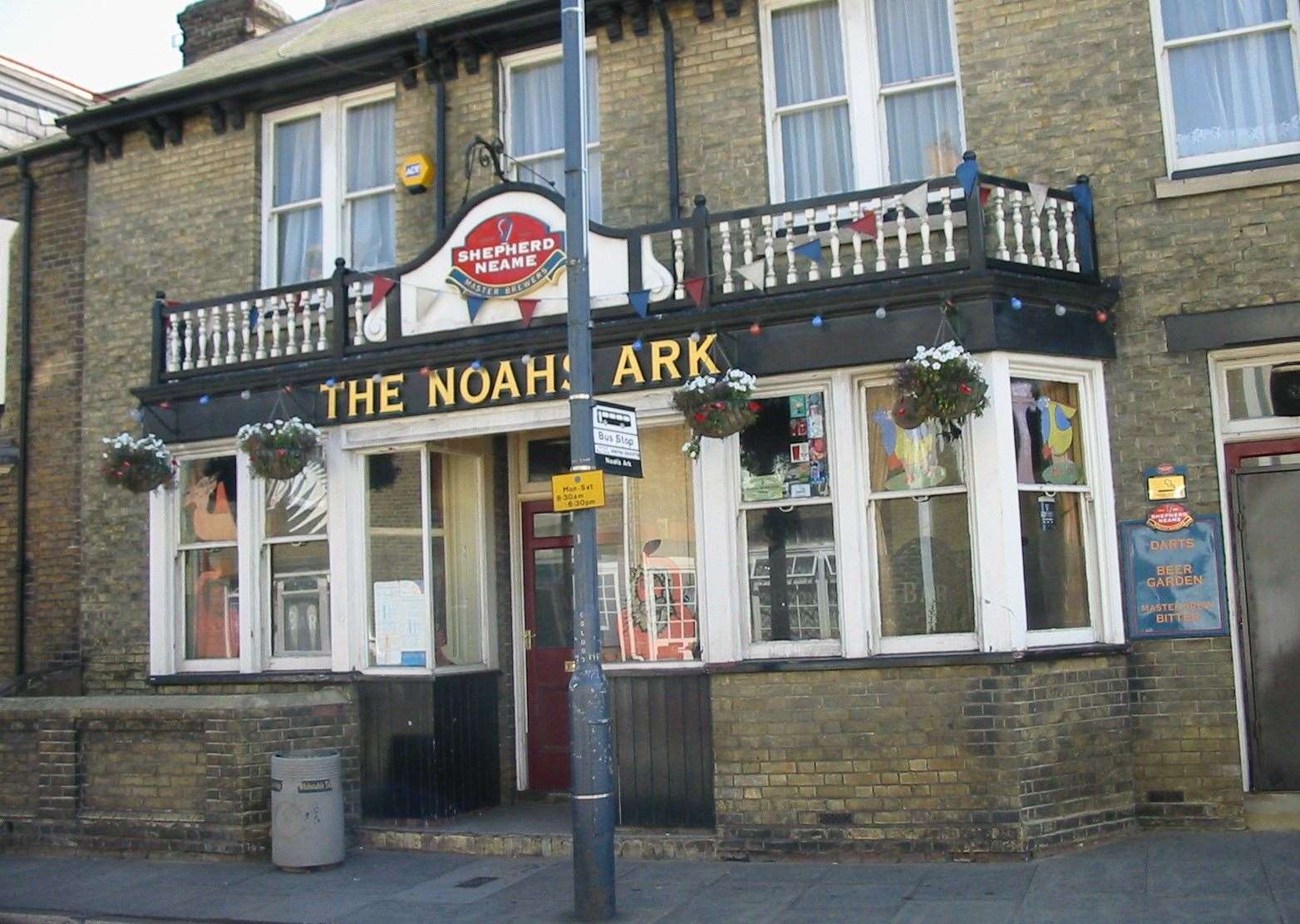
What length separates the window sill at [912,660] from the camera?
8.92 metres

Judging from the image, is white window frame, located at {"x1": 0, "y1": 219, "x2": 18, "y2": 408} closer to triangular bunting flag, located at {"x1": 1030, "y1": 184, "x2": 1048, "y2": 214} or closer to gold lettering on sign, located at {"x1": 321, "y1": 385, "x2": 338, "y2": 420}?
gold lettering on sign, located at {"x1": 321, "y1": 385, "x2": 338, "y2": 420}

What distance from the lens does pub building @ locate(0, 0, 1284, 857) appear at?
9.21 meters

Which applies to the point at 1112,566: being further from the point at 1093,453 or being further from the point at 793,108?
the point at 793,108

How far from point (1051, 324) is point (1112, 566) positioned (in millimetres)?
1700

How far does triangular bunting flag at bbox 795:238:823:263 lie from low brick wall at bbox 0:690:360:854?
16.4 ft

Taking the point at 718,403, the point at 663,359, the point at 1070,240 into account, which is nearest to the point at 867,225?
the point at 1070,240

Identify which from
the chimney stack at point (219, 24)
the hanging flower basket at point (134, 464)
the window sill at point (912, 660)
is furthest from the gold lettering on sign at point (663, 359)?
the chimney stack at point (219, 24)

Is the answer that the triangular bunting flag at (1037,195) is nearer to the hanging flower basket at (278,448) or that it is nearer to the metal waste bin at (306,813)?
the hanging flower basket at (278,448)

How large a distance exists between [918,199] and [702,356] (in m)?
1.82

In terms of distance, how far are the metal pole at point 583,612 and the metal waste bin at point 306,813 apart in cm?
260

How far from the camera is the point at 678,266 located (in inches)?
396

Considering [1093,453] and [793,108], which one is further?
[793,108]

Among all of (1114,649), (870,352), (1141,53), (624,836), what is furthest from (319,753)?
(1141,53)

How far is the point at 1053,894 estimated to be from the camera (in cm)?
792
